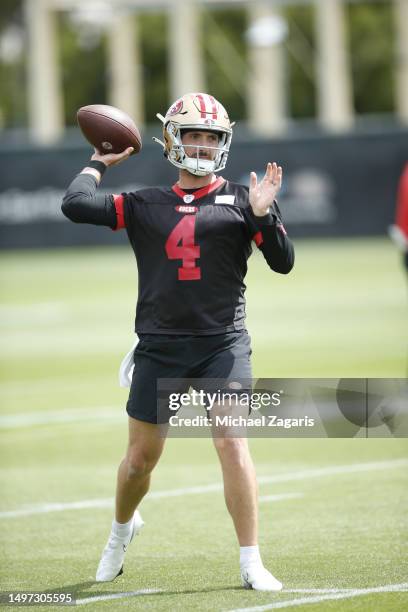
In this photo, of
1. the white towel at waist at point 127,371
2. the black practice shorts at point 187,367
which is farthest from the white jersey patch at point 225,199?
the white towel at waist at point 127,371

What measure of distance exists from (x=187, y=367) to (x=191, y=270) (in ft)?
1.50

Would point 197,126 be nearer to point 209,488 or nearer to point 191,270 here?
point 191,270

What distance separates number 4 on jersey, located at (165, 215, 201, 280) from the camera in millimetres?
5824

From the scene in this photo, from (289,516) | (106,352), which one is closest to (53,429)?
(289,516)

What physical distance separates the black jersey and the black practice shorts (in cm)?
6

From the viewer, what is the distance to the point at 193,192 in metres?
6.00

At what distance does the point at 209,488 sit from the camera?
8086 mm

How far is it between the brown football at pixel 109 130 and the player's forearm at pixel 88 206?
0.43 metres

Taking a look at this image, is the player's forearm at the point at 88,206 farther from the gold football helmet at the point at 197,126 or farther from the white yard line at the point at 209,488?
the white yard line at the point at 209,488

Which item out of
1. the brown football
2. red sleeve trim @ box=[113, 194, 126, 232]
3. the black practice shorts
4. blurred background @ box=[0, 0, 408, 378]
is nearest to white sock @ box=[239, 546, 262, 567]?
the black practice shorts

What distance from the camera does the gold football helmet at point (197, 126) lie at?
19.4 ft

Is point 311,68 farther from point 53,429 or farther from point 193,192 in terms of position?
point 193,192

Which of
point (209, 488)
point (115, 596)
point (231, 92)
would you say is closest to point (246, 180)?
point (209, 488)

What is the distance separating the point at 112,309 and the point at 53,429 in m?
8.80
